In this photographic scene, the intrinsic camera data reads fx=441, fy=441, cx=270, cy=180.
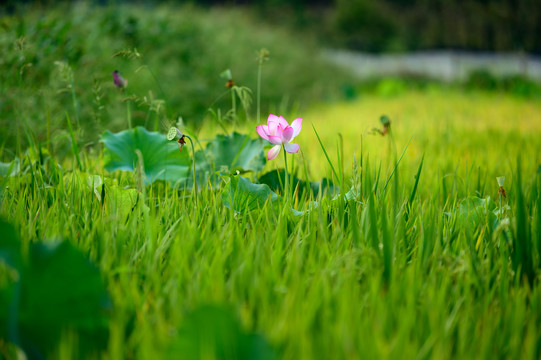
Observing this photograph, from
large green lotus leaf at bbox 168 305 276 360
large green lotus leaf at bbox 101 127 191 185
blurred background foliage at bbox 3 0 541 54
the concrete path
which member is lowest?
large green lotus leaf at bbox 168 305 276 360

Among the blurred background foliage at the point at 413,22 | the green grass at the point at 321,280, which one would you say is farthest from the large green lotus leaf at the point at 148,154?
the blurred background foliage at the point at 413,22

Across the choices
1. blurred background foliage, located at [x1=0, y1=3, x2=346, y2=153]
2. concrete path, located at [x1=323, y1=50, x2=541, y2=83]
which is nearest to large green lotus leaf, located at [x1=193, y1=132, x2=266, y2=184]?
blurred background foliage, located at [x1=0, y1=3, x2=346, y2=153]

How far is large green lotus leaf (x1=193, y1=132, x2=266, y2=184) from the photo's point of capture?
120cm

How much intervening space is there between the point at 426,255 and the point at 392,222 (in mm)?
86

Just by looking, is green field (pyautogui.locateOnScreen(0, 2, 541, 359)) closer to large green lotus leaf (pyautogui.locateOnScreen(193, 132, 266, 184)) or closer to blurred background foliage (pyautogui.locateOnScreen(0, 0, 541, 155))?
large green lotus leaf (pyautogui.locateOnScreen(193, 132, 266, 184))

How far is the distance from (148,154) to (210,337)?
815 millimetres

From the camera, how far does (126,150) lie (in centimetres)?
121

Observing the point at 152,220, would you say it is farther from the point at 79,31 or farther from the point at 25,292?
the point at 79,31

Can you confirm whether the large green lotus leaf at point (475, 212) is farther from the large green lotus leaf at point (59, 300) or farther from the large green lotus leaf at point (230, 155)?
the large green lotus leaf at point (59, 300)

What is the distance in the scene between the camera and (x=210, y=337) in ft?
1.58

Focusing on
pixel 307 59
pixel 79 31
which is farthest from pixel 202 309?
pixel 307 59

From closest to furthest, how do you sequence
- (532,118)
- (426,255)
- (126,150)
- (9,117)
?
1. (426,255)
2. (126,150)
3. (9,117)
4. (532,118)

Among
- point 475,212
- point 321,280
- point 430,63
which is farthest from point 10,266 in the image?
point 430,63

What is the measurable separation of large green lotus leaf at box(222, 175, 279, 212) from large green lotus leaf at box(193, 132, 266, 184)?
0.22m
